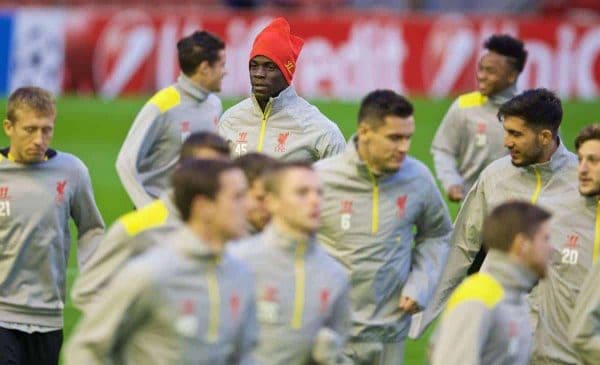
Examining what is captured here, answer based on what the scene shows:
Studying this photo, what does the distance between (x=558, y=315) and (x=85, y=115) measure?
21.2 metres

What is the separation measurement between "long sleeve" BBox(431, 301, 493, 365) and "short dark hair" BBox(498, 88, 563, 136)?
311 centimetres

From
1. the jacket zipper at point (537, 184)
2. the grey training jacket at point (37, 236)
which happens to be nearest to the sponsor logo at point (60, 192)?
the grey training jacket at point (37, 236)

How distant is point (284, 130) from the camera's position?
12.4m

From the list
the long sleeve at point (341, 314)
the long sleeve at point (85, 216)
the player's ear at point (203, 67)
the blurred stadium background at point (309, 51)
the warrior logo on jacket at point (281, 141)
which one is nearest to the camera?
the long sleeve at point (341, 314)

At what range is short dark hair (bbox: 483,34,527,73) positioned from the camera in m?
15.0

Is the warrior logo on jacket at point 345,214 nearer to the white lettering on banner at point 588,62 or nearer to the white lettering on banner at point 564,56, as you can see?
the white lettering on banner at point 564,56

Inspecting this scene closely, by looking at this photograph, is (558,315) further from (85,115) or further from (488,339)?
(85,115)

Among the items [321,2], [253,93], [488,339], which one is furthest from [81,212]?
[321,2]

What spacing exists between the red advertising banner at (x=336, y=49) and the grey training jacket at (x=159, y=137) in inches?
745

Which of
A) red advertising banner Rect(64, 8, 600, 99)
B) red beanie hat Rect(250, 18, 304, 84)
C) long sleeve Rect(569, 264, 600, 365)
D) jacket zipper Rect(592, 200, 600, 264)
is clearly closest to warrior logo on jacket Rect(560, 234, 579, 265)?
jacket zipper Rect(592, 200, 600, 264)

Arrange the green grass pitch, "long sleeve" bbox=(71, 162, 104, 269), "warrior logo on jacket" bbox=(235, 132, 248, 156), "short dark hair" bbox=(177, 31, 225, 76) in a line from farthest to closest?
the green grass pitch → "short dark hair" bbox=(177, 31, 225, 76) → "warrior logo on jacket" bbox=(235, 132, 248, 156) → "long sleeve" bbox=(71, 162, 104, 269)

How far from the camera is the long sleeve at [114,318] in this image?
7602 mm

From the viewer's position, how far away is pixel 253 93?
12.6m

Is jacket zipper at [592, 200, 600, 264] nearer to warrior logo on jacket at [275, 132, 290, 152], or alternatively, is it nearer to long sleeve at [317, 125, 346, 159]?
long sleeve at [317, 125, 346, 159]
